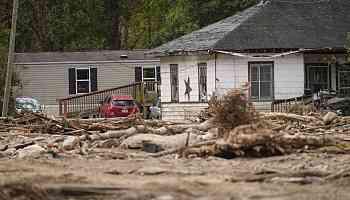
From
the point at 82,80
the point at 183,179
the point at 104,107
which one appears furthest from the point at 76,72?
the point at 183,179

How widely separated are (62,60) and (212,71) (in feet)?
53.0

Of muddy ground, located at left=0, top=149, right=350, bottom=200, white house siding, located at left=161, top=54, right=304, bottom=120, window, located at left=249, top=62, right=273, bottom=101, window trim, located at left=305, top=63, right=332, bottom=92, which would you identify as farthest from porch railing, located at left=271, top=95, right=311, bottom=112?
muddy ground, located at left=0, top=149, right=350, bottom=200

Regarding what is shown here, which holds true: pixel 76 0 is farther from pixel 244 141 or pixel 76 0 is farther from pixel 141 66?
pixel 244 141

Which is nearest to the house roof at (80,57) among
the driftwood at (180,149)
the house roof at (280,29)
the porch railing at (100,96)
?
the porch railing at (100,96)

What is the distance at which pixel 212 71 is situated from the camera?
36312mm

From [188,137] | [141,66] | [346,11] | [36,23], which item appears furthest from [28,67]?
[188,137]

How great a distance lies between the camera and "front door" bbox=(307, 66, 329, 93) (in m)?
36.5

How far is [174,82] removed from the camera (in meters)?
39.3

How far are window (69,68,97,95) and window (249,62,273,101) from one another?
55.1 ft

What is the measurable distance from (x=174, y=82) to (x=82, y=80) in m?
12.8

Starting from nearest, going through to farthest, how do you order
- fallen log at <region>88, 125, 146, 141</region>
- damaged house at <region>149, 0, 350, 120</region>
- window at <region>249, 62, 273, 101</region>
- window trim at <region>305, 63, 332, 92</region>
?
1. fallen log at <region>88, 125, 146, 141</region>
2. damaged house at <region>149, 0, 350, 120</region>
3. window at <region>249, 62, 273, 101</region>
4. window trim at <region>305, 63, 332, 92</region>

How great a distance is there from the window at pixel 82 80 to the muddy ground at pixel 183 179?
3228 cm

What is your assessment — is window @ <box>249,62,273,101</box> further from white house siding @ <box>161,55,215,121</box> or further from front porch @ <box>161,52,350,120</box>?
white house siding @ <box>161,55,215,121</box>

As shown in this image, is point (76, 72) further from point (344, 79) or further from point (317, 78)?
point (344, 79)
